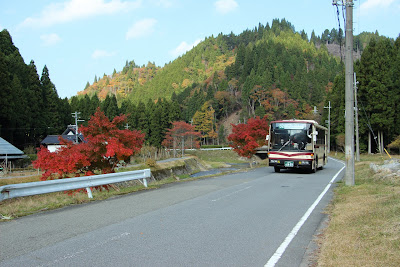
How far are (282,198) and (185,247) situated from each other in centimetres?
665

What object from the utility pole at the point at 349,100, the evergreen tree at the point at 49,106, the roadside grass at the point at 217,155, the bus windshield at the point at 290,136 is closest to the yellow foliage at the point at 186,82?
the roadside grass at the point at 217,155

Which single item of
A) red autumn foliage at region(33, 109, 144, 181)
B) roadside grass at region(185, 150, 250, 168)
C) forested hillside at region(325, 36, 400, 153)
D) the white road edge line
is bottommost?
roadside grass at region(185, 150, 250, 168)

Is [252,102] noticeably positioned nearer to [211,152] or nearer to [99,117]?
[211,152]

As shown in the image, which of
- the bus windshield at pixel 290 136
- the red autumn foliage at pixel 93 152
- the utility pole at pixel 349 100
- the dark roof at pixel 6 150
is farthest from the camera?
the dark roof at pixel 6 150

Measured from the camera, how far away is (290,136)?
A: 73.8 feet

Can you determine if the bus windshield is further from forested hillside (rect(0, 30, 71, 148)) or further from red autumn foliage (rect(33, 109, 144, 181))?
forested hillside (rect(0, 30, 71, 148))

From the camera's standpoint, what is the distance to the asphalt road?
509 cm

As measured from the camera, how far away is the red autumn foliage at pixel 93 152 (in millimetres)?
13578

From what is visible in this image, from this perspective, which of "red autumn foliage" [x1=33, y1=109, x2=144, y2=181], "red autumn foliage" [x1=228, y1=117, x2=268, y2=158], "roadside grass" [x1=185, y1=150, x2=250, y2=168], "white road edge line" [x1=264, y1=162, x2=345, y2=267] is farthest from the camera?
"roadside grass" [x1=185, y1=150, x2=250, y2=168]

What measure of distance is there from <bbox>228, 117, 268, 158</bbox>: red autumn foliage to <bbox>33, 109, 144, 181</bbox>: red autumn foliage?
21.0m

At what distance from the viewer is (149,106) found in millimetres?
93438

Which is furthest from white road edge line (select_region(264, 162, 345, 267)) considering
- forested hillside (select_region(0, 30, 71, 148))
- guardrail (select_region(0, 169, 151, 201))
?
forested hillside (select_region(0, 30, 71, 148))

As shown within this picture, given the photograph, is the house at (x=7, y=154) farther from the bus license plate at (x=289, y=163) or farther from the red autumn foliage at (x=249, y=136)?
the bus license plate at (x=289, y=163)

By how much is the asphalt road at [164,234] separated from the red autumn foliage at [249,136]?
80.9ft
